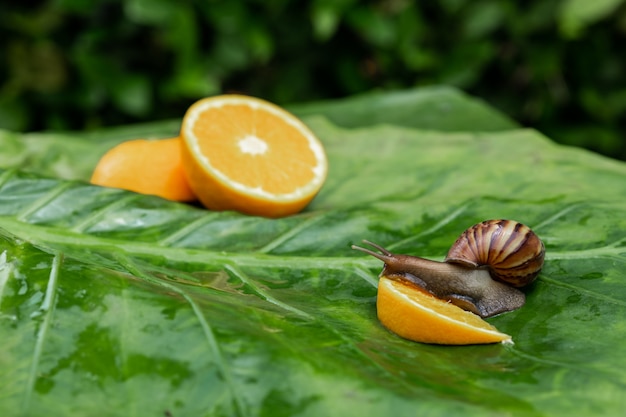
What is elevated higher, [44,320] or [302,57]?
[44,320]

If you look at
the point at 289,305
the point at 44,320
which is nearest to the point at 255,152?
the point at 289,305

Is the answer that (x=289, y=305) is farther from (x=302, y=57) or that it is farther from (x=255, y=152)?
(x=302, y=57)

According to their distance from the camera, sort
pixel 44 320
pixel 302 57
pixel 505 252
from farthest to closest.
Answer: pixel 302 57, pixel 505 252, pixel 44 320

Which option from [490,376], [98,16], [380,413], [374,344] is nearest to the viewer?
[380,413]

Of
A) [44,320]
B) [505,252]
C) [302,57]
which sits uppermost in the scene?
[505,252]

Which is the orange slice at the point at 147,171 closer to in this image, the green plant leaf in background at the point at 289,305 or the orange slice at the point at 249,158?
the orange slice at the point at 249,158

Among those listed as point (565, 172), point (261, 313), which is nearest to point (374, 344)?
point (261, 313)

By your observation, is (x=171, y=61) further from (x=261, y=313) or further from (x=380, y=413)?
(x=380, y=413)

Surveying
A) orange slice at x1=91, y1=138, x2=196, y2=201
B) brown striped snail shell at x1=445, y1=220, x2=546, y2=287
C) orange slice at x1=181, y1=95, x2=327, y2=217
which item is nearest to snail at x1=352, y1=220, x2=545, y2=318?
brown striped snail shell at x1=445, y1=220, x2=546, y2=287
